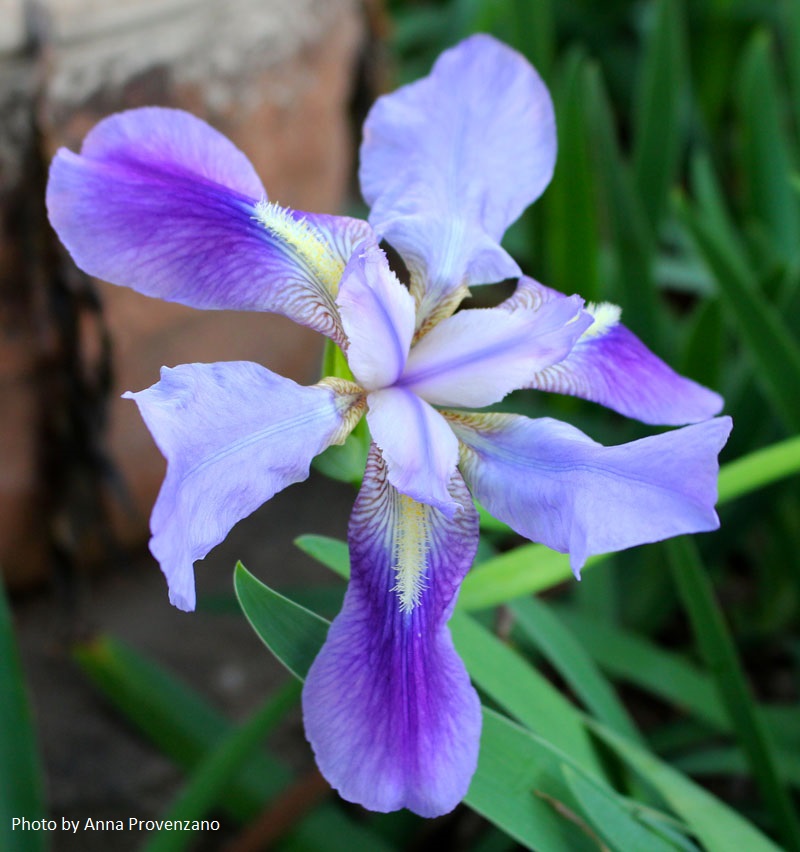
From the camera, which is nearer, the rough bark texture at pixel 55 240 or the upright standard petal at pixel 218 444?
the upright standard petal at pixel 218 444

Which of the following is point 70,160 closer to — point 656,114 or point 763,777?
point 763,777

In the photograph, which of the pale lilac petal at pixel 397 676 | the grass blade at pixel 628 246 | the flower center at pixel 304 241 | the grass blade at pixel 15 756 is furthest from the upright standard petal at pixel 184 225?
the grass blade at pixel 628 246

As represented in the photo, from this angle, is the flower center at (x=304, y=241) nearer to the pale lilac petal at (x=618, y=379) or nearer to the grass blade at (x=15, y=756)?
the pale lilac petal at (x=618, y=379)

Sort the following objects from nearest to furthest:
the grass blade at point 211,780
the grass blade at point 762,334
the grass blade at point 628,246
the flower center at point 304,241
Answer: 1. the flower center at point 304,241
2. the grass blade at point 211,780
3. the grass blade at point 762,334
4. the grass blade at point 628,246

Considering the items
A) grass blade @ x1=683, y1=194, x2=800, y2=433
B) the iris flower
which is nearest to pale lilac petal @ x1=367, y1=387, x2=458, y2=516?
the iris flower

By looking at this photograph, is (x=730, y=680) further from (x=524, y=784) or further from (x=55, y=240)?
(x=55, y=240)

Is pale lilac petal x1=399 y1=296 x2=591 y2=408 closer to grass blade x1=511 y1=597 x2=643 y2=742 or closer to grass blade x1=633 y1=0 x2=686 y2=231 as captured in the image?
grass blade x1=511 y1=597 x2=643 y2=742
